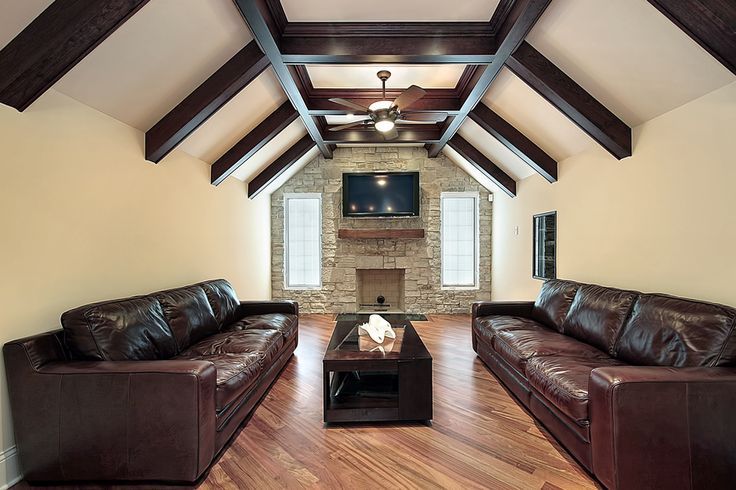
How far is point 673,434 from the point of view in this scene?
1924 millimetres

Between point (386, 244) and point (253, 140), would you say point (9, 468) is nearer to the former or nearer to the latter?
point (253, 140)

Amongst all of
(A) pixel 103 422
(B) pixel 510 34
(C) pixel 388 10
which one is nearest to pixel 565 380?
(B) pixel 510 34

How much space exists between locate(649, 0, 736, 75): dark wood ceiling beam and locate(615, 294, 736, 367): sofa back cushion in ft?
4.60

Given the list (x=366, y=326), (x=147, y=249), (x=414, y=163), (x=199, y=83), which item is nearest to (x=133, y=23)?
(x=199, y=83)

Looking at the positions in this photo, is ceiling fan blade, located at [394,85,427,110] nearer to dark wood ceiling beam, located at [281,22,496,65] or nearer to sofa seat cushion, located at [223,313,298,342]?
dark wood ceiling beam, located at [281,22,496,65]

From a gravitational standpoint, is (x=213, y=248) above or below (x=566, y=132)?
below

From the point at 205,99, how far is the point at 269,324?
2.18m

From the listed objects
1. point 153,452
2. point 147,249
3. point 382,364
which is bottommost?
point 153,452

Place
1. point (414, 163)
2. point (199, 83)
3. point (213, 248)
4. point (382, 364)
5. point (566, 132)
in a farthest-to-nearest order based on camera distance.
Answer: point (414, 163)
point (213, 248)
point (566, 132)
point (199, 83)
point (382, 364)

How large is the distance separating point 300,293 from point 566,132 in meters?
4.92

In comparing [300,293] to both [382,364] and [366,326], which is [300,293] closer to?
[366,326]

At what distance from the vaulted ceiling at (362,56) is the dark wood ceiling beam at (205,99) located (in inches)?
0.4

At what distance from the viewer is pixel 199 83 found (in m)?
3.29

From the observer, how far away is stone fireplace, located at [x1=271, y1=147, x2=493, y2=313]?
22.7 ft
